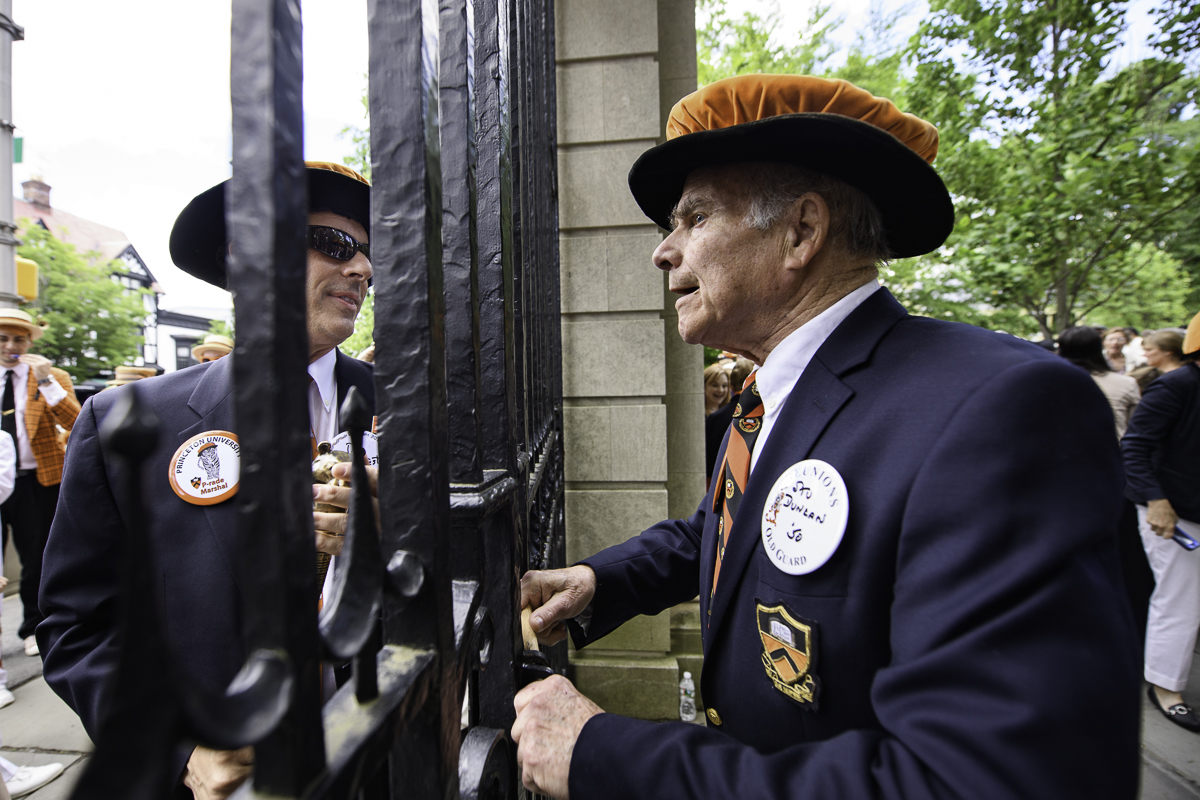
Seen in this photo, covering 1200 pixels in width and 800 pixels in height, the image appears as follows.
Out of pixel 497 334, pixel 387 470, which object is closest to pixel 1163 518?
pixel 497 334

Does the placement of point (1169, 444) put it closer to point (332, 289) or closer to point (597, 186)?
point (597, 186)

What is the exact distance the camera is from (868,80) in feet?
40.5

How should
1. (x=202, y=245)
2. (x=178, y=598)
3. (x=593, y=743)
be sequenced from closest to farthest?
1. (x=593, y=743)
2. (x=178, y=598)
3. (x=202, y=245)

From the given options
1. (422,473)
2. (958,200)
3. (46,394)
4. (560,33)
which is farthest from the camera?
(958,200)

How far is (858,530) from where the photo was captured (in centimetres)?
114

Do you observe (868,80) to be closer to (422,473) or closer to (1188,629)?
(1188,629)

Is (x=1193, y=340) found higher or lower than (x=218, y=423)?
higher

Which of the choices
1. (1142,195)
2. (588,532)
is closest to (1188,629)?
(588,532)

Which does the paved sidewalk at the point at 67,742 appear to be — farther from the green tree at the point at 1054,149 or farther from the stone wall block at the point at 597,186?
the green tree at the point at 1054,149

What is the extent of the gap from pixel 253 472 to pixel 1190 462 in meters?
5.35

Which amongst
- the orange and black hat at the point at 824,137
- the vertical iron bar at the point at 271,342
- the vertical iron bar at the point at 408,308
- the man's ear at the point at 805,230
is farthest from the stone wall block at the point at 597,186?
the vertical iron bar at the point at 271,342

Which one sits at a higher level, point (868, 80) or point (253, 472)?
point (868, 80)

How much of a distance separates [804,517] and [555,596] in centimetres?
82

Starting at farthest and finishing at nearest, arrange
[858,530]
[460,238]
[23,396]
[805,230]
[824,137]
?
[23,396] → [805,230] → [824,137] → [858,530] → [460,238]
